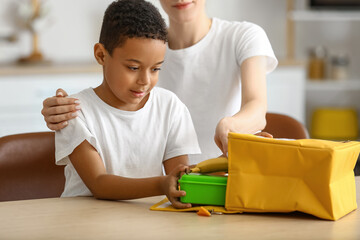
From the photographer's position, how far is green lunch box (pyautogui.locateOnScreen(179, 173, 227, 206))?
1.13m

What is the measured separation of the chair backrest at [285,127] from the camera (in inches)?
74.3

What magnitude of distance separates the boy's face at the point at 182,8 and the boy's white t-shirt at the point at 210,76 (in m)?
0.13

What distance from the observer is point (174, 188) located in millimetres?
1150

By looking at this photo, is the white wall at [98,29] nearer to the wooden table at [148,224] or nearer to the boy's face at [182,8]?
the boy's face at [182,8]

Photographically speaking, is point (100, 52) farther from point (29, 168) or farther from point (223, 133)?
point (29, 168)

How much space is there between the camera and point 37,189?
5.52 feet

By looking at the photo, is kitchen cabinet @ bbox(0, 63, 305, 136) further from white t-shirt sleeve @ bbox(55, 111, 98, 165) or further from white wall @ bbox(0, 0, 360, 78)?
white t-shirt sleeve @ bbox(55, 111, 98, 165)

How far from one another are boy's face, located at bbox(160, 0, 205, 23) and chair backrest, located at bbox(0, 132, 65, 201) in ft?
1.55

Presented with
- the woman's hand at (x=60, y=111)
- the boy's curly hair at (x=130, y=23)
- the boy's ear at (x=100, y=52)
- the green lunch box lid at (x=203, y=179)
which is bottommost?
the green lunch box lid at (x=203, y=179)

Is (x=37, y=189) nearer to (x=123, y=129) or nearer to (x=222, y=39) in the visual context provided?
(x=123, y=129)

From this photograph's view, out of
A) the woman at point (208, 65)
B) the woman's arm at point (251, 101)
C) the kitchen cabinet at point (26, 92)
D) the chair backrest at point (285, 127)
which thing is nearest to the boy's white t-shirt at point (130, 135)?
the woman's arm at point (251, 101)

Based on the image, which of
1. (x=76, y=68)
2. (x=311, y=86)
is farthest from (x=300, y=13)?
(x=76, y=68)

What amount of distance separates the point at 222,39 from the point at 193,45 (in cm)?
8

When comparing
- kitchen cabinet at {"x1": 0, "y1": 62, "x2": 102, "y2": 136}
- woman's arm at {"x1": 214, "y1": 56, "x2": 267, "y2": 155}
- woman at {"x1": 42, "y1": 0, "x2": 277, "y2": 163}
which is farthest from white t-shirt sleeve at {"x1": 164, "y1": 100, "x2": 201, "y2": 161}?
kitchen cabinet at {"x1": 0, "y1": 62, "x2": 102, "y2": 136}
